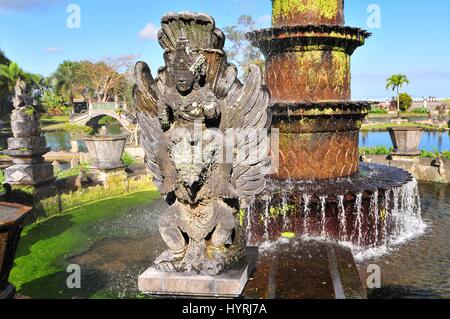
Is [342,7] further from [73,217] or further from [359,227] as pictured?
[73,217]

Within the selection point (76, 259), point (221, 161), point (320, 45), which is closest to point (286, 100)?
point (320, 45)

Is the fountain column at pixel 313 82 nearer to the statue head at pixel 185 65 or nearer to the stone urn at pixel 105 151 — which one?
the statue head at pixel 185 65

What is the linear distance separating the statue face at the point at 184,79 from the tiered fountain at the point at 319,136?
3406 millimetres

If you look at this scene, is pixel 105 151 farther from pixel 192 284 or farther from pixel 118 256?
pixel 192 284

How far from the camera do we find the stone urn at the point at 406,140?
52.4ft

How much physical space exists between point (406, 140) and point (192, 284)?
1463cm

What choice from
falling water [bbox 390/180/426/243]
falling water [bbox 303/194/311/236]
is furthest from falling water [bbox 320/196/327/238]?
falling water [bbox 390/180/426/243]

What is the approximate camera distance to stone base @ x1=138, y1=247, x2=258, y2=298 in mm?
3953

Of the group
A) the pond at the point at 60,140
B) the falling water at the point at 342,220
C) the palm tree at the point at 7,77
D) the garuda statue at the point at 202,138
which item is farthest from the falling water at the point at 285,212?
the palm tree at the point at 7,77

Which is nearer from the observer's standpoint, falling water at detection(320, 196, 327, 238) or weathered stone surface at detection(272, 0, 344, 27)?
falling water at detection(320, 196, 327, 238)

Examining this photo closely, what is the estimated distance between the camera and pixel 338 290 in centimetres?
427

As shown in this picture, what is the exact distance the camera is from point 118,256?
26.2ft

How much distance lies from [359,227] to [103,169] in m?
10.5

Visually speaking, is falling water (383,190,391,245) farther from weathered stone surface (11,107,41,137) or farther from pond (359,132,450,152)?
pond (359,132,450,152)
